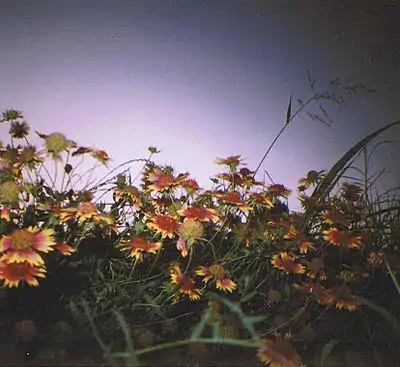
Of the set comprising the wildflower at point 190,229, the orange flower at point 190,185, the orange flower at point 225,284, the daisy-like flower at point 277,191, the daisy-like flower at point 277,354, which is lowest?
the daisy-like flower at point 277,354

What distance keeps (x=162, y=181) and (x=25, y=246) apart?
0.25 meters

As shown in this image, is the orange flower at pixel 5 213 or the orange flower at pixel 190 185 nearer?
the orange flower at pixel 5 213

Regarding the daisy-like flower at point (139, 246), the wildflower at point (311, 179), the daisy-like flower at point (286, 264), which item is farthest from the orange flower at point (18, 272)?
the wildflower at point (311, 179)

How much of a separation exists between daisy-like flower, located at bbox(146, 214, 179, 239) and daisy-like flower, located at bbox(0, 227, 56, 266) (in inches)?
6.7

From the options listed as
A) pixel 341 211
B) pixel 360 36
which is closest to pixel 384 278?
pixel 341 211

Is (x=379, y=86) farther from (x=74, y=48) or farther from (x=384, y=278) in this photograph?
(x=74, y=48)

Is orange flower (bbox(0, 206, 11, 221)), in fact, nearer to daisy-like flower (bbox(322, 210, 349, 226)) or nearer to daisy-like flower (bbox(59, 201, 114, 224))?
daisy-like flower (bbox(59, 201, 114, 224))

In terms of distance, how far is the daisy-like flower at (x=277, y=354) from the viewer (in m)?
0.65

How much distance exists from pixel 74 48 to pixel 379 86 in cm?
66

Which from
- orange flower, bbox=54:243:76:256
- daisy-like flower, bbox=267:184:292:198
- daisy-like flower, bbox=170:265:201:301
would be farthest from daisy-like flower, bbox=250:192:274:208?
orange flower, bbox=54:243:76:256

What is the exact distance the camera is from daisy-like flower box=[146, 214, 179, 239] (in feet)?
2.62

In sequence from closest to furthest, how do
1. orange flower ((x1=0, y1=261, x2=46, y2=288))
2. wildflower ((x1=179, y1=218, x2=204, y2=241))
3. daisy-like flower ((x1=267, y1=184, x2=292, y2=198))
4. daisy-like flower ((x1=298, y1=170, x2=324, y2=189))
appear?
orange flower ((x1=0, y1=261, x2=46, y2=288)), wildflower ((x1=179, y1=218, x2=204, y2=241)), daisy-like flower ((x1=267, y1=184, x2=292, y2=198)), daisy-like flower ((x1=298, y1=170, x2=324, y2=189))

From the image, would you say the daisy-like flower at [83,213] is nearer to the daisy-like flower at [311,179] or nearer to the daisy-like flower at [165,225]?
the daisy-like flower at [165,225]

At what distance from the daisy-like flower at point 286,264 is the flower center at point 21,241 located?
38 cm
